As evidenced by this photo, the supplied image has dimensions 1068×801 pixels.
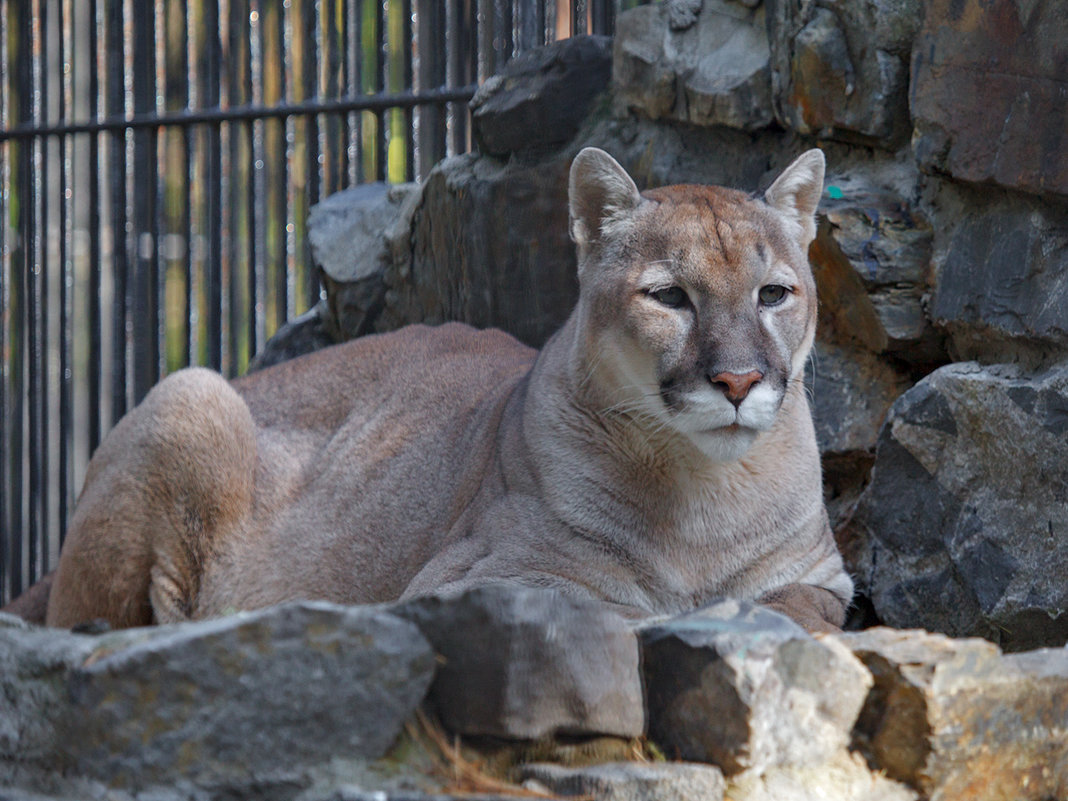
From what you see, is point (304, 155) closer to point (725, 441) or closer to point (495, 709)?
point (725, 441)

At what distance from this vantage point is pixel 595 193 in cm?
377

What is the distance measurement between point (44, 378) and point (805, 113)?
4.21 metres

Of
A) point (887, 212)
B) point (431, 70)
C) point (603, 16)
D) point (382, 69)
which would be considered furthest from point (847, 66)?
point (382, 69)

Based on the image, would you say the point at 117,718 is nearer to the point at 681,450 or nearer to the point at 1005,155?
the point at 681,450

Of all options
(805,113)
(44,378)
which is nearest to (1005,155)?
(805,113)

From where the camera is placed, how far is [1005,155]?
3623mm

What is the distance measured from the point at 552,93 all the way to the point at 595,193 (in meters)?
1.43

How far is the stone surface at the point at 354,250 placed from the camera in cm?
586

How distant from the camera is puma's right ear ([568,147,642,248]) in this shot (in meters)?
3.70

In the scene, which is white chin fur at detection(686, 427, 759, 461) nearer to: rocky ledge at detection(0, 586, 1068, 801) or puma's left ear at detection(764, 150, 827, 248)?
puma's left ear at detection(764, 150, 827, 248)

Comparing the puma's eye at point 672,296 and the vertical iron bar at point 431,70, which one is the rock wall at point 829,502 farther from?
the puma's eye at point 672,296

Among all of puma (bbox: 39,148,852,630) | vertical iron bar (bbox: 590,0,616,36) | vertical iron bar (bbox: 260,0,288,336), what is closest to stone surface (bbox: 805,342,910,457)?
puma (bbox: 39,148,852,630)

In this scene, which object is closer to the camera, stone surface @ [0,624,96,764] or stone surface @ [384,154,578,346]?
stone surface @ [0,624,96,764]

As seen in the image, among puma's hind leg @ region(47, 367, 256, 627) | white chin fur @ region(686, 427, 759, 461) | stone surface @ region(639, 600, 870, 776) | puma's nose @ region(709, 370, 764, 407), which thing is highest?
puma's nose @ region(709, 370, 764, 407)
